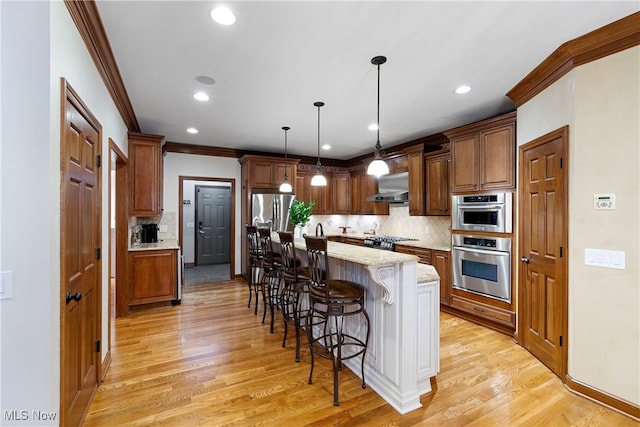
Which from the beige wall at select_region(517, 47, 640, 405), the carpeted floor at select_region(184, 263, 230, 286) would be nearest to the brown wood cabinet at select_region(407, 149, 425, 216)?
the beige wall at select_region(517, 47, 640, 405)

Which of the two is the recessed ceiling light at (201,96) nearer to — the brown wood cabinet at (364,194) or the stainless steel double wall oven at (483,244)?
the stainless steel double wall oven at (483,244)

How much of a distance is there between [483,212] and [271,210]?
3573 mm

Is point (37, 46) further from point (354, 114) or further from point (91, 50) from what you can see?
point (354, 114)

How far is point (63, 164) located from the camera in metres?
1.58

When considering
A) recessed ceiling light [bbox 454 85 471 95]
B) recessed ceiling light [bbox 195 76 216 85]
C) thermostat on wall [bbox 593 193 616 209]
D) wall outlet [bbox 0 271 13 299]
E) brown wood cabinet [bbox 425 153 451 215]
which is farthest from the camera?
brown wood cabinet [bbox 425 153 451 215]

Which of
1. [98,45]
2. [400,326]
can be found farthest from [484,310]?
[98,45]

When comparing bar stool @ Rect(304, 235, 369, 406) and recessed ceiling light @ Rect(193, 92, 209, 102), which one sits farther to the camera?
recessed ceiling light @ Rect(193, 92, 209, 102)

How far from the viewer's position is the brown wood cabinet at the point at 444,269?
4.12 metres

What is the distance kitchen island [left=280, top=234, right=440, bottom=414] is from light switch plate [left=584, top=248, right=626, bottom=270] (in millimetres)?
1161

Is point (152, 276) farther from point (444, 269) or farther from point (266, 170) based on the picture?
point (444, 269)

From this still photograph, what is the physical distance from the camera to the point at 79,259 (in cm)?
193

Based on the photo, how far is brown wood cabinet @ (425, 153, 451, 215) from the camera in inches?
178

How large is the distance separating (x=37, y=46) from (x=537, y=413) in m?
3.67

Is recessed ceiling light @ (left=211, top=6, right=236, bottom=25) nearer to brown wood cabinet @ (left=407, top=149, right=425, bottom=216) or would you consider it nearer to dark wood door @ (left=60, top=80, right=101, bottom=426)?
dark wood door @ (left=60, top=80, right=101, bottom=426)
